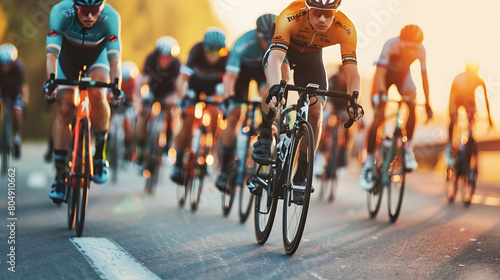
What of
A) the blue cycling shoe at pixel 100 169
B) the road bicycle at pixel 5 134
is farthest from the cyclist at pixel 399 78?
the road bicycle at pixel 5 134

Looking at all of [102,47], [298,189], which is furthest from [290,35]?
[102,47]

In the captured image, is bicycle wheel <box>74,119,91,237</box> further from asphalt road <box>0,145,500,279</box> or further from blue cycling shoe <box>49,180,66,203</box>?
blue cycling shoe <box>49,180,66,203</box>

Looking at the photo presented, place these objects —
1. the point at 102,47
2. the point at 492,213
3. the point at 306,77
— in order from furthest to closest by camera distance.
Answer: the point at 492,213 < the point at 102,47 < the point at 306,77

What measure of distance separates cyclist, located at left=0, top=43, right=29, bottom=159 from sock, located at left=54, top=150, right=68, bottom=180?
6.01 meters

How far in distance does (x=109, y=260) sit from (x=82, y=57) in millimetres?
2479

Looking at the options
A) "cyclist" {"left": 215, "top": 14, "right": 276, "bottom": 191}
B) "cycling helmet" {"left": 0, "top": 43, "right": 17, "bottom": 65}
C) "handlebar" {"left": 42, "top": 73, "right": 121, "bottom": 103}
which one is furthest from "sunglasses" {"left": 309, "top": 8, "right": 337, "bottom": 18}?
"cycling helmet" {"left": 0, "top": 43, "right": 17, "bottom": 65}

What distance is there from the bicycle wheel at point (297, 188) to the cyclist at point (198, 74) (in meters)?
3.92

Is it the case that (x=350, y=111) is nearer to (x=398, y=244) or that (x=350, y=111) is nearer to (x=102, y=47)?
(x=398, y=244)

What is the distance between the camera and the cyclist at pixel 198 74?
9312mm

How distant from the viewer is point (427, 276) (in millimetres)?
4707

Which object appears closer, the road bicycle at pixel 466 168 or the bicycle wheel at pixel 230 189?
the bicycle wheel at pixel 230 189

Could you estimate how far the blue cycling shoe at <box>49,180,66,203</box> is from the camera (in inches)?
251

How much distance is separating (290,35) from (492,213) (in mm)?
5024

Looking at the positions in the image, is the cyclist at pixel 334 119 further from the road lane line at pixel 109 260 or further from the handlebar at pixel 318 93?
the road lane line at pixel 109 260
